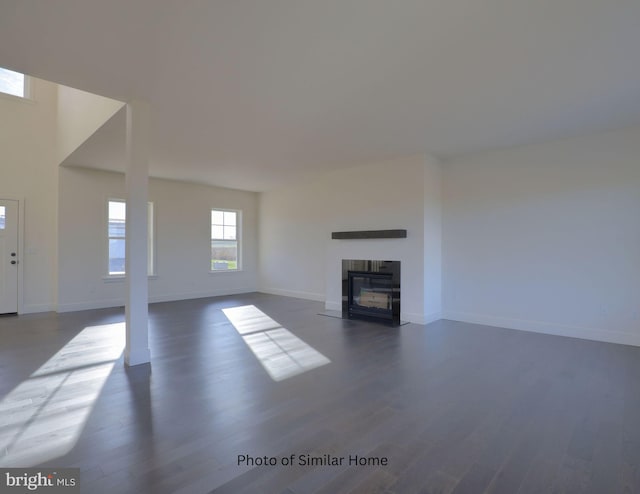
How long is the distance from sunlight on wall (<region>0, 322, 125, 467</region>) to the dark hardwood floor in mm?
13

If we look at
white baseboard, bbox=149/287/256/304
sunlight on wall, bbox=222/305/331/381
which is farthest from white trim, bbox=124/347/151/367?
white baseboard, bbox=149/287/256/304

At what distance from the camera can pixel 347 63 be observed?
2766 millimetres

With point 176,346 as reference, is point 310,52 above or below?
above

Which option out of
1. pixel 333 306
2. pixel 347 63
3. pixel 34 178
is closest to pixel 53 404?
pixel 347 63

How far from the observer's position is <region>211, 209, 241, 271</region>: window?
8328 mm

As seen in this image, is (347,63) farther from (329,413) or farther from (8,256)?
(8,256)

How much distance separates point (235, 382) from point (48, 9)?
116 inches

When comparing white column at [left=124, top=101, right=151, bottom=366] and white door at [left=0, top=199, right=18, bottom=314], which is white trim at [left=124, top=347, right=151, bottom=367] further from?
white door at [left=0, top=199, right=18, bottom=314]

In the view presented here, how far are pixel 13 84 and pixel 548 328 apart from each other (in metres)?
9.42

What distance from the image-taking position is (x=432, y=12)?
2164mm

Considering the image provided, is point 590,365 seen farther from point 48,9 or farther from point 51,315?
point 51,315

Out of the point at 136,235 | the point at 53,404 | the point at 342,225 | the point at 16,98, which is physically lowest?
the point at 53,404

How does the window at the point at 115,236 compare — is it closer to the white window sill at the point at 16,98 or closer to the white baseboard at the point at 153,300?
the white baseboard at the point at 153,300

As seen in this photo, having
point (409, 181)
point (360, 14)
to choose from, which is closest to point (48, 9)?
point (360, 14)
